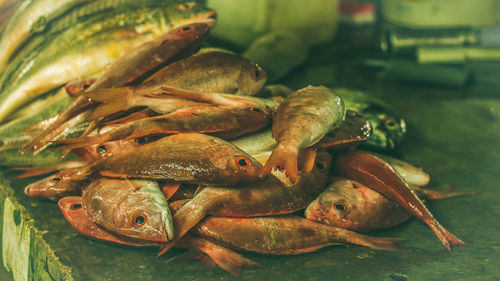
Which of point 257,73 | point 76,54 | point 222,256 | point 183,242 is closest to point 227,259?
point 222,256

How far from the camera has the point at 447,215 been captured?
85.3 inches

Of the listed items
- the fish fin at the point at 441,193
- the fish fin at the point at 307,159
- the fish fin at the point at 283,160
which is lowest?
the fish fin at the point at 441,193

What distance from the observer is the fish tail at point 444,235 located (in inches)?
73.9

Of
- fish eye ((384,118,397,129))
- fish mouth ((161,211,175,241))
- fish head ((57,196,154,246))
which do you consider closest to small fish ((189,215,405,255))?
fish mouth ((161,211,175,241))

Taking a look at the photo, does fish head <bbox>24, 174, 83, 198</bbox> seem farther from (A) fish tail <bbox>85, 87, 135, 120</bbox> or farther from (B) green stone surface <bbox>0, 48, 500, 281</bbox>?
(A) fish tail <bbox>85, 87, 135, 120</bbox>

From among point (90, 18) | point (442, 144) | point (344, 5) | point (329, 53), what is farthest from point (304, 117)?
point (344, 5)

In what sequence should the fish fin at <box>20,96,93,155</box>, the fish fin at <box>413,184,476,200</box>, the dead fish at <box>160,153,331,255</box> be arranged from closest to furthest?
1. the dead fish at <box>160,153,331,255</box>
2. the fish fin at <box>20,96,93,155</box>
3. the fish fin at <box>413,184,476,200</box>

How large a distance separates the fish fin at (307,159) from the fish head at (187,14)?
1249 mm

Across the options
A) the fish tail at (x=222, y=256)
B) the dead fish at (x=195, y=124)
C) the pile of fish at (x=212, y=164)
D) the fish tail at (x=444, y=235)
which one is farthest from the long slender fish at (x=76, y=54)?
the fish tail at (x=444, y=235)

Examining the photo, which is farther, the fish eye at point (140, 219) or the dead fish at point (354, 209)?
the dead fish at point (354, 209)

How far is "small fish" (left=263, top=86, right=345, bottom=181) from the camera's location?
1.71 m

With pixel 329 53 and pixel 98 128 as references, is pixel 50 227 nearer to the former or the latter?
pixel 98 128

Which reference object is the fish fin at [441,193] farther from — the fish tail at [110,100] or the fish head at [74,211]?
the fish head at [74,211]

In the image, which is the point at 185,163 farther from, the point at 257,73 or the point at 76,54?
the point at 76,54
